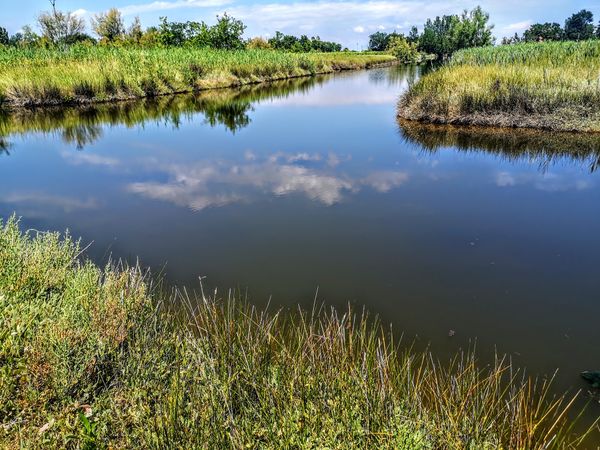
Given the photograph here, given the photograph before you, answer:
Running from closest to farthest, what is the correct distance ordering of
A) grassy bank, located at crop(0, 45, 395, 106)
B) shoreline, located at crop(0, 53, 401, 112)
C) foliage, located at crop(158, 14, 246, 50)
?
shoreline, located at crop(0, 53, 401, 112), grassy bank, located at crop(0, 45, 395, 106), foliage, located at crop(158, 14, 246, 50)

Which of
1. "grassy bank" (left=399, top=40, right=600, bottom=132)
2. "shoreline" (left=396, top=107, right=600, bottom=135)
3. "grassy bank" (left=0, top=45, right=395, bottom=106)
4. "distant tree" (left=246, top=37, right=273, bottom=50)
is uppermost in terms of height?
"distant tree" (left=246, top=37, right=273, bottom=50)

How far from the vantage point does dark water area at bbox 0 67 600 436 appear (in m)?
4.22

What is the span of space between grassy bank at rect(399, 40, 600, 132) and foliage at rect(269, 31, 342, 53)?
45541 millimetres

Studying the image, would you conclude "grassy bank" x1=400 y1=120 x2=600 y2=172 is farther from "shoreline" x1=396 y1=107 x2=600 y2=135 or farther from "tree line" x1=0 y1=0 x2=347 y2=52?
"tree line" x1=0 y1=0 x2=347 y2=52


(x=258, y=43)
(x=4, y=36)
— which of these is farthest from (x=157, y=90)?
(x=4, y=36)

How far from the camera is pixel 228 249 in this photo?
577cm

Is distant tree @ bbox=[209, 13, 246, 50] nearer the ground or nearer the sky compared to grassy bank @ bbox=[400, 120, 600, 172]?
nearer the sky

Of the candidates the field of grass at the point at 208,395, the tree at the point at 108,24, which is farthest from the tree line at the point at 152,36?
the field of grass at the point at 208,395

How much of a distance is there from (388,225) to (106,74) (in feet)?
63.0

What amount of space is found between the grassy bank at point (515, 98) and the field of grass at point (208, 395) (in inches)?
449

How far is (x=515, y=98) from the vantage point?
12.8 m

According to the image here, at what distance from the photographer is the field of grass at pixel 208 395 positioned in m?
2.24

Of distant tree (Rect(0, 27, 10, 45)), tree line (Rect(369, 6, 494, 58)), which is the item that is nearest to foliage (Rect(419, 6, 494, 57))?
tree line (Rect(369, 6, 494, 58))

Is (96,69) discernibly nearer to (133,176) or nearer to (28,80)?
(28,80)
